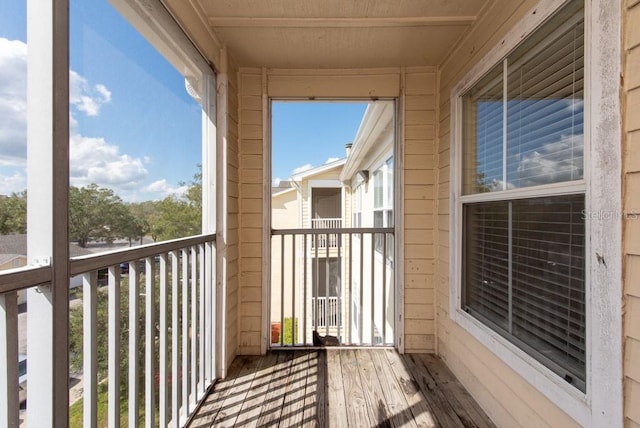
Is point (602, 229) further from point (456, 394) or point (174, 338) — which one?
point (174, 338)

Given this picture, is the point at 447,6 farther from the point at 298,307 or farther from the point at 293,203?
the point at 298,307

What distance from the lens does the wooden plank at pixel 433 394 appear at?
1.67 meters

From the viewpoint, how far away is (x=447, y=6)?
1.76 m

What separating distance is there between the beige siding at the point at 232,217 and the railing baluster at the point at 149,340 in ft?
2.58

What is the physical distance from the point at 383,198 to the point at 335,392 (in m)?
2.02

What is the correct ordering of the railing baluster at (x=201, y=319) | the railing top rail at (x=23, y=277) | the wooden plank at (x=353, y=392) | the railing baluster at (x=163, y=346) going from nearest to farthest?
the railing top rail at (x=23, y=277) < the railing baluster at (x=163, y=346) < the wooden plank at (x=353, y=392) < the railing baluster at (x=201, y=319)

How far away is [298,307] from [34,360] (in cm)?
457

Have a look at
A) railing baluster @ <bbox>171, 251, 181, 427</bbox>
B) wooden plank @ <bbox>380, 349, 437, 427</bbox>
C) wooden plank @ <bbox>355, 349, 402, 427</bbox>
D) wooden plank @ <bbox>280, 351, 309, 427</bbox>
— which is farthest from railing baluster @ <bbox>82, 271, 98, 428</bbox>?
wooden plank @ <bbox>380, 349, 437, 427</bbox>

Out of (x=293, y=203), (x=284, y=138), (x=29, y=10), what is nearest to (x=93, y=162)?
(x=29, y=10)

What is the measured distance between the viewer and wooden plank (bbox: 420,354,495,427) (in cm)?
169

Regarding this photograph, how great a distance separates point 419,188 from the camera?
245cm

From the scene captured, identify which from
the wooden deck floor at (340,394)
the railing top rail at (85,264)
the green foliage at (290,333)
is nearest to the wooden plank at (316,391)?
the wooden deck floor at (340,394)

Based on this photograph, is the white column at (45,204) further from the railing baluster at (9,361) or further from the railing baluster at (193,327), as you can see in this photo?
the railing baluster at (193,327)

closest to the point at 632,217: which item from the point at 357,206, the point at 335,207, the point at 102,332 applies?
the point at 102,332
